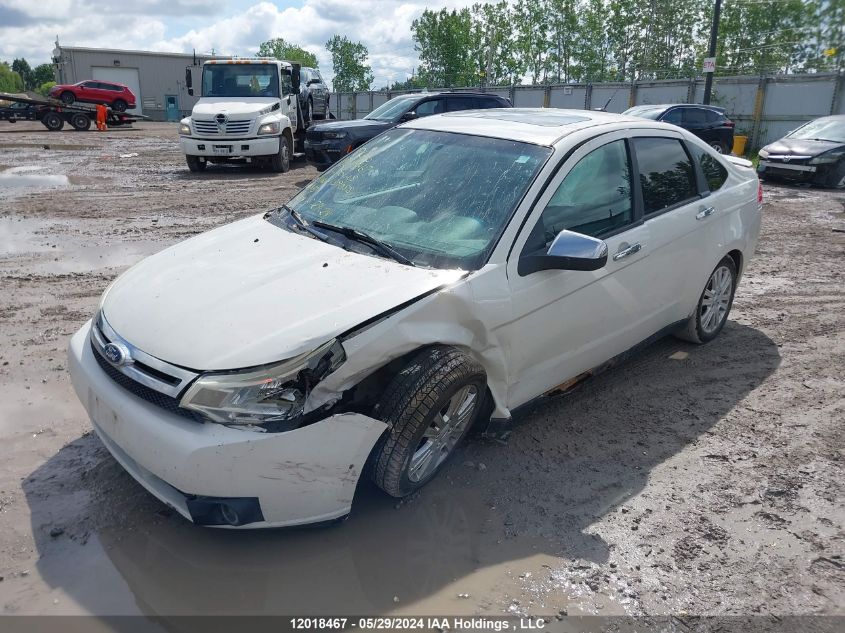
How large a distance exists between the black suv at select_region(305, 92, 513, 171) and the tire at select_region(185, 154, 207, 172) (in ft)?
11.9

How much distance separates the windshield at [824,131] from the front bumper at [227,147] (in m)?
12.5

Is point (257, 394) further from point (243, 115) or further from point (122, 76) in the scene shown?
point (122, 76)

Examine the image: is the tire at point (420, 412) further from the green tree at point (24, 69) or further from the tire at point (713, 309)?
the green tree at point (24, 69)

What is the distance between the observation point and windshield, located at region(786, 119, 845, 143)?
15.2 meters

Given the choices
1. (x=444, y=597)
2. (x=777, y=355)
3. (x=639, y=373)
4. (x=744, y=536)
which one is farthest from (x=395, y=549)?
(x=777, y=355)

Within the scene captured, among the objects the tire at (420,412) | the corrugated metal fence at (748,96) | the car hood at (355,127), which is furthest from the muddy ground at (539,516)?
the corrugated metal fence at (748,96)

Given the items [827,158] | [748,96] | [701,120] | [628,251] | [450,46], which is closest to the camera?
[628,251]

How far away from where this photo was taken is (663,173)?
173 inches

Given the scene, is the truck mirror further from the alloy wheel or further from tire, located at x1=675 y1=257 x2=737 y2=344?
the alloy wheel

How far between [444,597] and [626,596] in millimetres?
743

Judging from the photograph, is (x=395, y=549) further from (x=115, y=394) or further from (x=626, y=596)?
(x=115, y=394)

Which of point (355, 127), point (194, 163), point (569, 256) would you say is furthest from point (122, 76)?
point (569, 256)

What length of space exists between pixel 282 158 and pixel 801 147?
11.9 meters

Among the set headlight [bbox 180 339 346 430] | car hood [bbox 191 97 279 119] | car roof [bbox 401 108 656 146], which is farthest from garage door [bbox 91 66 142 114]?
headlight [bbox 180 339 346 430]
